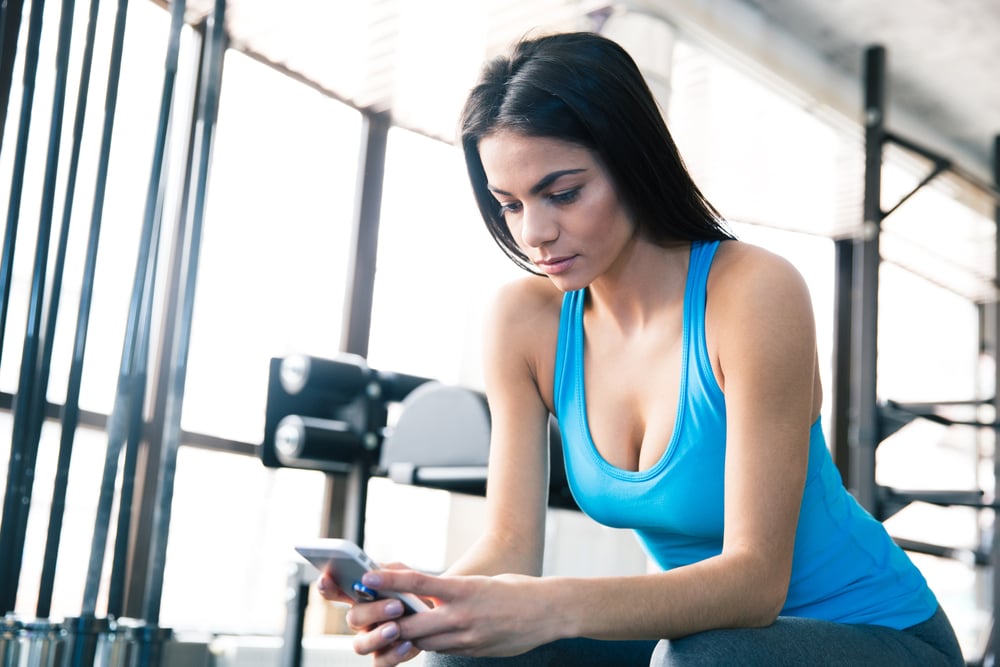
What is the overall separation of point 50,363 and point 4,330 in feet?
0.36

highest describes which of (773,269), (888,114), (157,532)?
(888,114)

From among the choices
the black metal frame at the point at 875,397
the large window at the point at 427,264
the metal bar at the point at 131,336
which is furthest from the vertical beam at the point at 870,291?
the metal bar at the point at 131,336

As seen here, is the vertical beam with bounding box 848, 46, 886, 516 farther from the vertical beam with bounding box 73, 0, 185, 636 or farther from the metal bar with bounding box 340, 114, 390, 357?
the vertical beam with bounding box 73, 0, 185, 636

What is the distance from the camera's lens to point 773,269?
1097 mm

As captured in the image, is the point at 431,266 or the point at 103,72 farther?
the point at 431,266

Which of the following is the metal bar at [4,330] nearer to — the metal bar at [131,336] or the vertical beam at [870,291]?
the metal bar at [131,336]

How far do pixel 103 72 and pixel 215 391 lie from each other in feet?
3.94

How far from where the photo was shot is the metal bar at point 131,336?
1.82m

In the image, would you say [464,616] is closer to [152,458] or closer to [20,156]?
[20,156]

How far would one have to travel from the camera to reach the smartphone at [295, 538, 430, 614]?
2.97 feet

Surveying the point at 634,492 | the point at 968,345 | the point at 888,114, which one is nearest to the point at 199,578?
the point at 634,492

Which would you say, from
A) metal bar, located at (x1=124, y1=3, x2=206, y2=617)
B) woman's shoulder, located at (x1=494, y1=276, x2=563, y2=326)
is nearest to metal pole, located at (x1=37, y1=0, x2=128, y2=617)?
woman's shoulder, located at (x1=494, y1=276, x2=563, y2=326)

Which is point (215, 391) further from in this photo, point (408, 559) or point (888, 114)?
point (888, 114)

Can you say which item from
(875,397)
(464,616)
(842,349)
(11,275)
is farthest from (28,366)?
(842,349)
